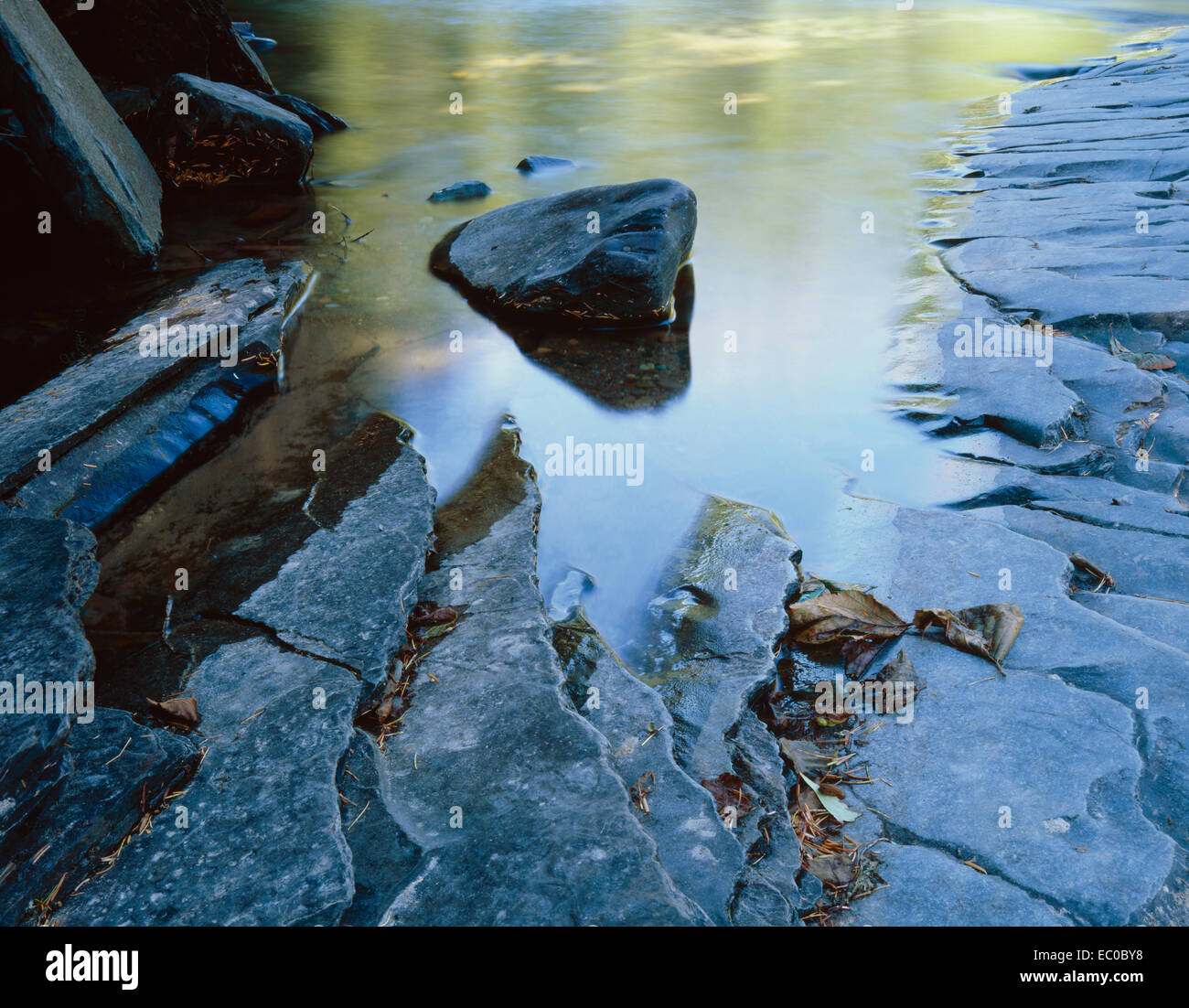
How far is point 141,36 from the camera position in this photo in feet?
24.9

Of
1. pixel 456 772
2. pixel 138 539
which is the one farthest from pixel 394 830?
pixel 138 539

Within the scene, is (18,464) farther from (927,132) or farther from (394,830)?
(927,132)

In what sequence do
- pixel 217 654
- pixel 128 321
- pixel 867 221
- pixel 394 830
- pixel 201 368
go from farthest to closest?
pixel 867 221
pixel 128 321
pixel 201 368
pixel 217 654
pixel 394 830

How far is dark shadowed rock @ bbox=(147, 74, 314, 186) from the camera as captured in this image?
694cm

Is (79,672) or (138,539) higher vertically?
(79,672)

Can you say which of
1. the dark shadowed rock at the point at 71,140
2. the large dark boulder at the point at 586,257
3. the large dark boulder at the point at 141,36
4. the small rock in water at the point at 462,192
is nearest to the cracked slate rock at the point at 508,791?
the large dark boulder at the point at 586,257

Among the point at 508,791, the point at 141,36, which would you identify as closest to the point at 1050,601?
the point at 508,791

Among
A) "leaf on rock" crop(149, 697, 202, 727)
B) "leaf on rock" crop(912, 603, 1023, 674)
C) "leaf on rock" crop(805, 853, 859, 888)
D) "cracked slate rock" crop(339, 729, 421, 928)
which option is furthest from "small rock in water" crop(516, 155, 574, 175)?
"leaf on rock" crop(805, 853, 859, 888)

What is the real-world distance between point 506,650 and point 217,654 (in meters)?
0.81

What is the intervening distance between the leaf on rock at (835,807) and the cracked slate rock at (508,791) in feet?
1.67

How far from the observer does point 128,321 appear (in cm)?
453

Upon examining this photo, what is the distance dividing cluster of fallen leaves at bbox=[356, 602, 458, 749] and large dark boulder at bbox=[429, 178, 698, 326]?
2793mm

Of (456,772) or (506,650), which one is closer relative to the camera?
(456,772)

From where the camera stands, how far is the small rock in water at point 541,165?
7969mm
